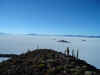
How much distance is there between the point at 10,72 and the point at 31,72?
7.09 ft

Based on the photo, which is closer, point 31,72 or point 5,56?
point 31,72

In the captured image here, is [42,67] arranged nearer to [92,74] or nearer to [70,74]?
[70,74]

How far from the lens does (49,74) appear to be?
30.2ft

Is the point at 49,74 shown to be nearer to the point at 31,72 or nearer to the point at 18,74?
the point at 31,72

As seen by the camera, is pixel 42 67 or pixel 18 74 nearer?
pixel 18 74

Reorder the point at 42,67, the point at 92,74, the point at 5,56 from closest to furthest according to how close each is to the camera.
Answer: the point at 92,74 < the point at 42,67 < the point at 5,56

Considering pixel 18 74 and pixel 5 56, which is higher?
pixel 18 74

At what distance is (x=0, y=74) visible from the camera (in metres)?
9.54

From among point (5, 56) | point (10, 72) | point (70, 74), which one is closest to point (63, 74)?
point (70, 74)

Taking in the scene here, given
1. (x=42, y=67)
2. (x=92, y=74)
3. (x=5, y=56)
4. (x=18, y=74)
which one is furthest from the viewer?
(x=5, y=56)

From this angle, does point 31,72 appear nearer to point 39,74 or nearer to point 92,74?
point 39,74

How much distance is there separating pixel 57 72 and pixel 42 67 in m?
2.21

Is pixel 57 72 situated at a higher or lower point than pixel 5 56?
higher

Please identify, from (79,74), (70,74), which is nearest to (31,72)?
(70,74)
